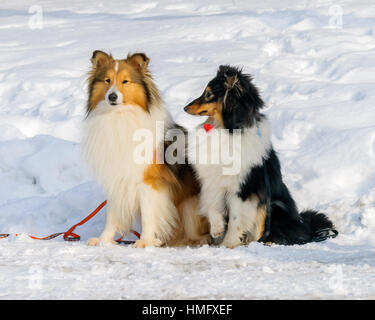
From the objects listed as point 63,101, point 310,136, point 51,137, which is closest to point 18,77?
point 63,101

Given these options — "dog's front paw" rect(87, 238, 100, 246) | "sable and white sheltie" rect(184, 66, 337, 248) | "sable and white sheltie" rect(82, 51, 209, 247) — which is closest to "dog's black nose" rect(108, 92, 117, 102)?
"sable and white sheltie" rect(82, 51, 209, 247)

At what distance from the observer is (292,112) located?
22.0 feet

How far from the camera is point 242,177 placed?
4234mm

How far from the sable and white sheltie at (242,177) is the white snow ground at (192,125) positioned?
28cm

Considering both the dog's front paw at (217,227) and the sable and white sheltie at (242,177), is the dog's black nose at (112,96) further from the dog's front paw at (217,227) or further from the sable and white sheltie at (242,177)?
the dog's front paw at (217,227)

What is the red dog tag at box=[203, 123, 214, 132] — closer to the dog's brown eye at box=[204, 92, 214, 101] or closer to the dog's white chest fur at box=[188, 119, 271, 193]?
the dog's white chest fur at box=[188, 119, 271, 193]

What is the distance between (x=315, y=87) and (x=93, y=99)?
396 cm

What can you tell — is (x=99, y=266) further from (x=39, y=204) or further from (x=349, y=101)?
(x=349, y=101)

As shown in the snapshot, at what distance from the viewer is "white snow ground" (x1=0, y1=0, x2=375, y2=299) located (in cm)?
324

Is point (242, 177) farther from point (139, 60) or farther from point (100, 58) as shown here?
point (100, 58)

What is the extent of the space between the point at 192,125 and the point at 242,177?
281 centimetres

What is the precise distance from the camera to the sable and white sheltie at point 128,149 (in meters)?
4.35

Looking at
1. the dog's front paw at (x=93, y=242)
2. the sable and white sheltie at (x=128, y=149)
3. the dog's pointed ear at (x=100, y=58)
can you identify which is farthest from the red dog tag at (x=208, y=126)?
the dog's front paw at (x=93, y=242)

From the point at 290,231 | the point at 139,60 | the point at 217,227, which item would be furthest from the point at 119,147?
the point at 290,231
